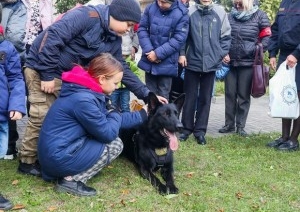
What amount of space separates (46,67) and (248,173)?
94.8 inches

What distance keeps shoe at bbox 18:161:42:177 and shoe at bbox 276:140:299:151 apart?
3163mm

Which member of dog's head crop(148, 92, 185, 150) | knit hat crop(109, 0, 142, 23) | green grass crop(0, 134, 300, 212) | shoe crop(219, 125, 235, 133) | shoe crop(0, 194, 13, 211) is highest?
knit hat crop(109, 0, 142, 23)

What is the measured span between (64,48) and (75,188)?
49.2 inches

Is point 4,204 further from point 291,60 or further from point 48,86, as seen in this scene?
point 291,60

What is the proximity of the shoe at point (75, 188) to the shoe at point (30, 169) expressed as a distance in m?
0.49

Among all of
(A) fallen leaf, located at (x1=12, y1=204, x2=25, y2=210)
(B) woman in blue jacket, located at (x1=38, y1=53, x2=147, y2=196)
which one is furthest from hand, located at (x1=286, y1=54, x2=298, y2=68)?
(A) fallen leaf, located at (x1=12, y1=204, x2=25, y2=210)

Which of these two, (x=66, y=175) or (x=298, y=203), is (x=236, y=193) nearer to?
(x=298, y=203)

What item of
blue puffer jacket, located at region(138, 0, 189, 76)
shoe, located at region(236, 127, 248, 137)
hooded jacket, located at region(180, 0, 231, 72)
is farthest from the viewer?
shoe, located at region(236, 127, 248, 137)

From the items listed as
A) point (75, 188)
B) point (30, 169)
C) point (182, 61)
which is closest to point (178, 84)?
point (182, 61)

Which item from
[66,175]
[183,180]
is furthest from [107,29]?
[183,180]

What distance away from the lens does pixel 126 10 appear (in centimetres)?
369

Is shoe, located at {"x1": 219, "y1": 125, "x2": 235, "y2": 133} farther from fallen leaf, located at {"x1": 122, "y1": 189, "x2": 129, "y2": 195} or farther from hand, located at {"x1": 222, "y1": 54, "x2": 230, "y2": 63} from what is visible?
fallen leaf, located at {"x1": 122, "y1": 189, "x2": 129, "y2": 195}

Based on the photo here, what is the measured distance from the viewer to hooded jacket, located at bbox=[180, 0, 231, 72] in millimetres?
5680

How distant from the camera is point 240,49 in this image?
6.30 metres
